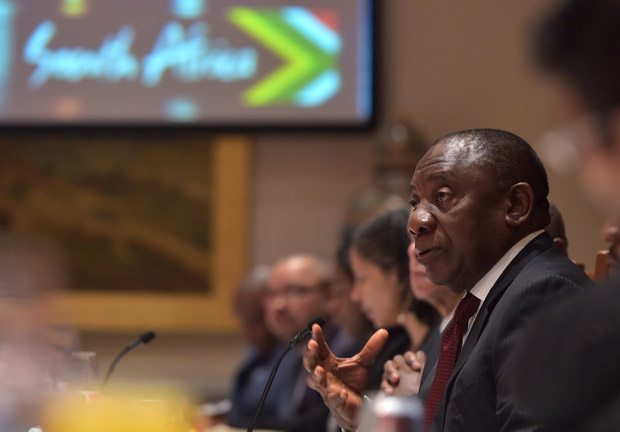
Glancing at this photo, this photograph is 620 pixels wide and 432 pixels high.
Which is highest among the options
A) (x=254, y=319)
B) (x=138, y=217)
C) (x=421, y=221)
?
(x=421, y=221)

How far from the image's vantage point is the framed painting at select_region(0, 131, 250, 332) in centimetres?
660

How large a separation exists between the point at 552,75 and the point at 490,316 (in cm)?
91

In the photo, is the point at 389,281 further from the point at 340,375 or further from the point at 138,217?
the point at 138,217

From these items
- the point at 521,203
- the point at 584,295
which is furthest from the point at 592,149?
the point at 521,203

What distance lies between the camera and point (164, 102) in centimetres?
660

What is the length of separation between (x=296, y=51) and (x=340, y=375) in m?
4.58

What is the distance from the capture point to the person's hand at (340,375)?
2.13 meters

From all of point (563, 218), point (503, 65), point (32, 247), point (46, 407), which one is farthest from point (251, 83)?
point (46, 407)

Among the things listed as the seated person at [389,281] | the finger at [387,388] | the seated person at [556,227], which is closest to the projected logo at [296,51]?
the seated person at [389,281]

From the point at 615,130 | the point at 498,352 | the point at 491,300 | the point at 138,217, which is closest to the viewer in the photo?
the point at 615,130

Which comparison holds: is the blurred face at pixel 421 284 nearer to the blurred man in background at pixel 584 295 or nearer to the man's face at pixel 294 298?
the blurred man in background at pixel 584 295

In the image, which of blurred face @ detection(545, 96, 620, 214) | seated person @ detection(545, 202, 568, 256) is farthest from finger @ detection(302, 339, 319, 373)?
blurred face @ detection(545, 96, 620, 214)

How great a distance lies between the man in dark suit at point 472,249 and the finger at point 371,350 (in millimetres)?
82

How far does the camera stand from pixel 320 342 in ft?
7.05
